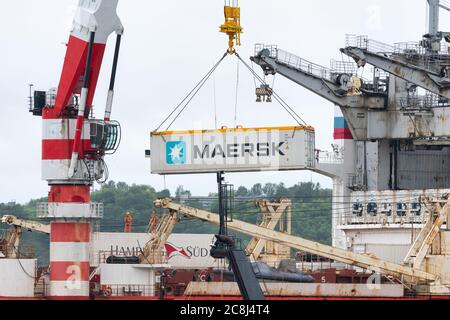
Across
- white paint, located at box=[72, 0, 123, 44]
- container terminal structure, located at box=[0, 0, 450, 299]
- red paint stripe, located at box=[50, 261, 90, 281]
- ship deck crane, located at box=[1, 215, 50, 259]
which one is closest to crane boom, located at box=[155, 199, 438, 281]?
container terminal structure, located at box=[0, 0, 450, 299]

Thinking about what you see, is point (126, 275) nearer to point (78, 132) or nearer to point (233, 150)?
point (78, 132)

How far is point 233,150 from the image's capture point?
104 meters

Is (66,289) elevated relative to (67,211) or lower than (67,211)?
lower

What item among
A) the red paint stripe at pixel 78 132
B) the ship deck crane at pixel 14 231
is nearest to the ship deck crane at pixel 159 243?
the red paint stripe at pixel 78 132

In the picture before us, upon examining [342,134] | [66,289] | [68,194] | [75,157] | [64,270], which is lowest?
[66,289]

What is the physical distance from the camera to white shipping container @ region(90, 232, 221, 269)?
104312 millimetres

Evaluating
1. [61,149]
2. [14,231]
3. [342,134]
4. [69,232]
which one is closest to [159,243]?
[69,232]

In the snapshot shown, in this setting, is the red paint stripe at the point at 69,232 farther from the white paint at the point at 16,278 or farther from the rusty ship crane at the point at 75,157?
the white paint at the point at 16,278

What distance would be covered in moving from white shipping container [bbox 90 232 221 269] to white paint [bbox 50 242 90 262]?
5251 millimetres

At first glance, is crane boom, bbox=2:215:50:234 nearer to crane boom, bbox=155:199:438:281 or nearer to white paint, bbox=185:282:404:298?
crane boom, bbox=155:199:438:281

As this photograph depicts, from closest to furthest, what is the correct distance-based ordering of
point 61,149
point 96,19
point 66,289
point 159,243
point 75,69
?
point 96,19, point 66,289, point 75,69, point 61,149, point 159,243

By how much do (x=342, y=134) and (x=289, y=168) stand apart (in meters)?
14.8
